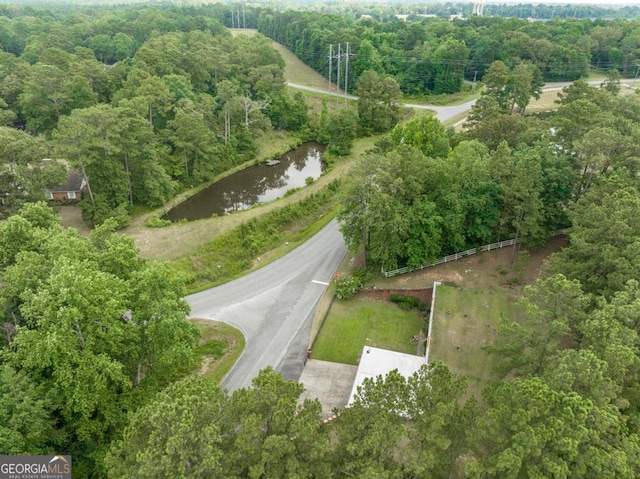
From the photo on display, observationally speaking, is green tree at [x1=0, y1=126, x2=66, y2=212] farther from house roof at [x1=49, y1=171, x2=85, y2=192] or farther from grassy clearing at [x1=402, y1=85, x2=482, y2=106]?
grassy clearing at [x1=402, y1=85, x2=482, y2=106]

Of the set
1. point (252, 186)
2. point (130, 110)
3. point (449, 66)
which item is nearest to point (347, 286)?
point (252, 186)

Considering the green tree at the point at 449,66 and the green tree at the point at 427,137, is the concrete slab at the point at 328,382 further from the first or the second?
the green tree at the point at 449,66

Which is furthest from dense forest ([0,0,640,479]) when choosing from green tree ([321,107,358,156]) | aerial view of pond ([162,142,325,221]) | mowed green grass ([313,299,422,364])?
green tree ([321,107,358,156])

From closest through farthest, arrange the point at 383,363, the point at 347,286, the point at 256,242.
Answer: the point at 383,363 → the point at 347,286 → the point at 256,242

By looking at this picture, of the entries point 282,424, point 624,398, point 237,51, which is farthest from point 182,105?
point 624,398

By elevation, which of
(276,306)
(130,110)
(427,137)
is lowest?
(276,306)

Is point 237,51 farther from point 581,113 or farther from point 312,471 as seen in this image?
point 312,471

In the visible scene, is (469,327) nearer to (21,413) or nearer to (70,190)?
(21,413)
